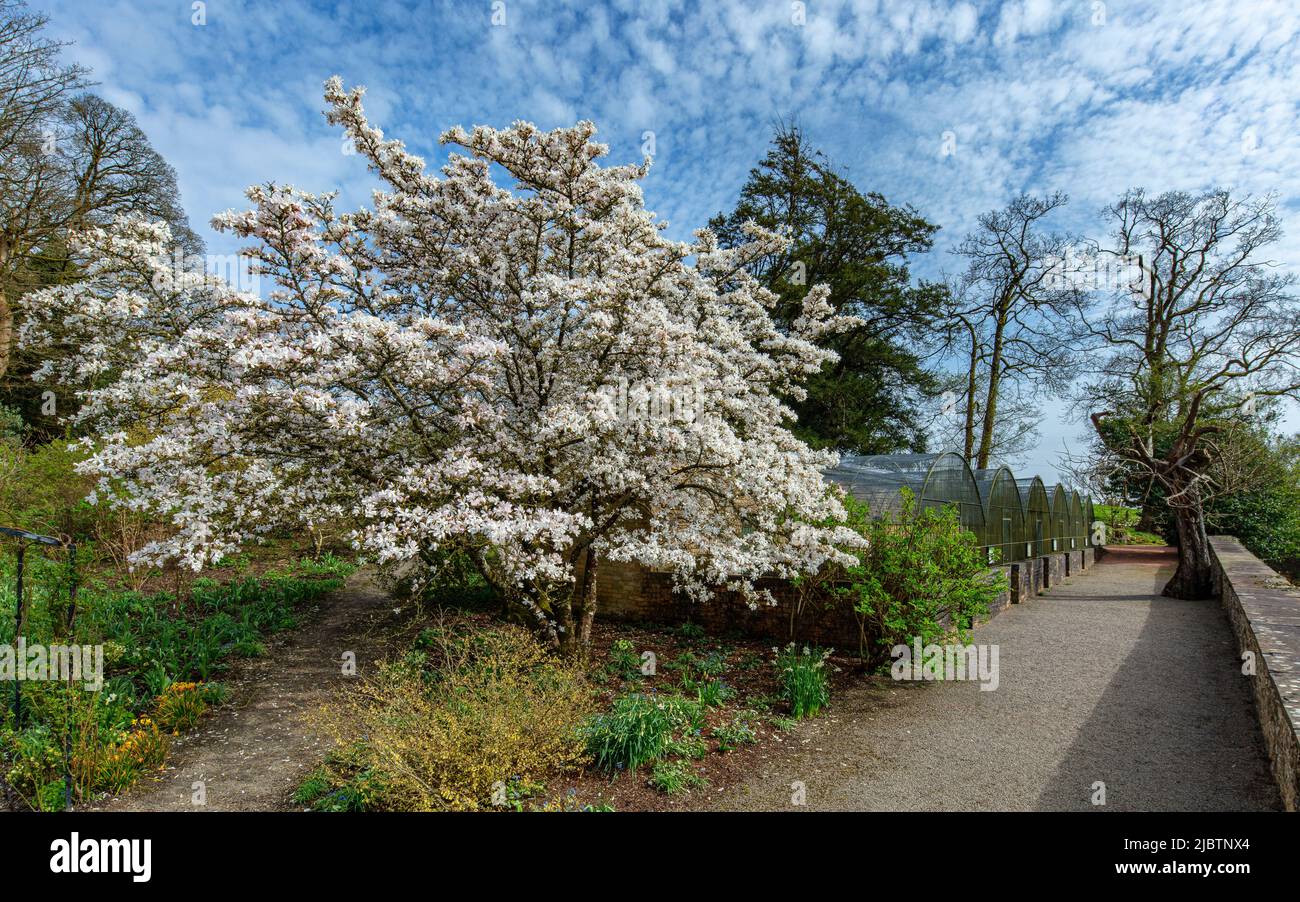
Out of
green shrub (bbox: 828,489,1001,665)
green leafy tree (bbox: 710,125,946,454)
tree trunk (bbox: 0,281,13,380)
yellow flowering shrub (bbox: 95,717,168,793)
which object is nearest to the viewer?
yellow flowering shrub (bbox: 95,717,168,793)

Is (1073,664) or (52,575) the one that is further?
(1073,664)

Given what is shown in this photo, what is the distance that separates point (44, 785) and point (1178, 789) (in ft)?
26.7

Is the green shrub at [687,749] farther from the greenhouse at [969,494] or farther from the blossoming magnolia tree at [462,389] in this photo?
the greenhouse at [969,494]

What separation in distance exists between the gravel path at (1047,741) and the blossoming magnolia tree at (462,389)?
1841mm

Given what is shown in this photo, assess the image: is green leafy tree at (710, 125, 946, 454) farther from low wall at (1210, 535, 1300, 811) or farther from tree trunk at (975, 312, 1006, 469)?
low wall at (1210, 535, 1300, 811)

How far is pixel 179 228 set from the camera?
71.5 feet

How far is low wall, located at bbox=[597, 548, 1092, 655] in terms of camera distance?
29.4 ft

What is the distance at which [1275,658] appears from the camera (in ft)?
17.5

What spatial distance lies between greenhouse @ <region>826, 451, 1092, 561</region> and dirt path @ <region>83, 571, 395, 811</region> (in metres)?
7.13

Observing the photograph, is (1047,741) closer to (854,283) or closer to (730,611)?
(730,611)

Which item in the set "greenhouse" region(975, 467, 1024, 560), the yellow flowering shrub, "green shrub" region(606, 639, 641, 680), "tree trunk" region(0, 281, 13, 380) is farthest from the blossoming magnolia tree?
"greenhouse" region(975, 467, 1024, 560)
